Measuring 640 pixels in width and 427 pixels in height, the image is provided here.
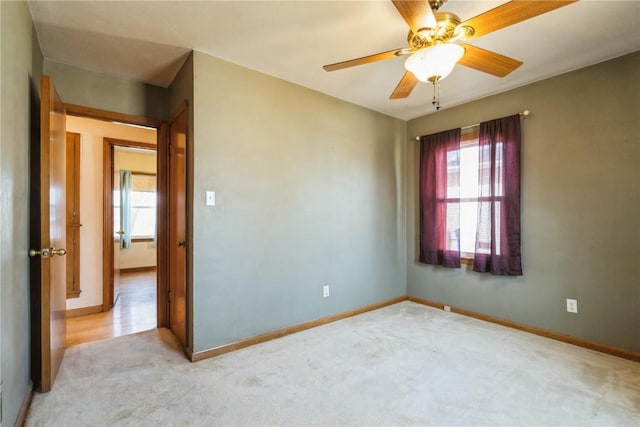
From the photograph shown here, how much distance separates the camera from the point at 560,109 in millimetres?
2814

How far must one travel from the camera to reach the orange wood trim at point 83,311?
11.3 feet

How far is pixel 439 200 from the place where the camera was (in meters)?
3.69

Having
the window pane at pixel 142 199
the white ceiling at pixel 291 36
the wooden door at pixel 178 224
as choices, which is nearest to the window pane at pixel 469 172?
the white ceiling at pixel 291 36

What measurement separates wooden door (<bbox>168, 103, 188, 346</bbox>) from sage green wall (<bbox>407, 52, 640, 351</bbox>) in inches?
119

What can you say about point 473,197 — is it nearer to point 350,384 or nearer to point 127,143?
point 350,384

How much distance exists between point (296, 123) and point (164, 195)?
1.53 metres

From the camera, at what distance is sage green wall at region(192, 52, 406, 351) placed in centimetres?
250

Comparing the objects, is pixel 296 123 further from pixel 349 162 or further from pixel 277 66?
pixel 349 162

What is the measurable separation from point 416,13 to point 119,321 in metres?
3.84

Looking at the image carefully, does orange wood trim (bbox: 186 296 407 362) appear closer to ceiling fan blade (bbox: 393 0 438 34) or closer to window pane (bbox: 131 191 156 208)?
ceiling fan blade (bbox: 393 0 438 34)

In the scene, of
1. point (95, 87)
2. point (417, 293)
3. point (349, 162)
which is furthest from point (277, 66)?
point (417, 293)

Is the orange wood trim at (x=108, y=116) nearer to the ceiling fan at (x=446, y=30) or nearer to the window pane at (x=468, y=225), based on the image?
the ceiling fan at (x=446, y=30)

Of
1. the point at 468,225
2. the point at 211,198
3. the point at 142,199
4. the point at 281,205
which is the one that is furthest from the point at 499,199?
the point at 142,199

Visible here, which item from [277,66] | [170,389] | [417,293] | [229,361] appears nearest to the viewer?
[170,389]
